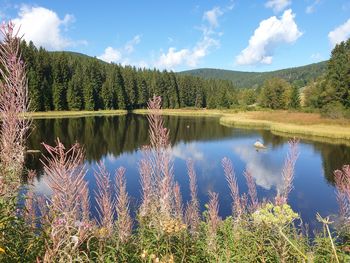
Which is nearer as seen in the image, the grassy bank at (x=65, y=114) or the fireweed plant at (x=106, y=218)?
the fireweed plant at (x=106, y=218)

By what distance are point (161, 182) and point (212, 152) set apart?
2998 centimetres

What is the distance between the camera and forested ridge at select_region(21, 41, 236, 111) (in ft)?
283

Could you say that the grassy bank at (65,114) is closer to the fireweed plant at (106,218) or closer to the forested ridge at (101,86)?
the forested ridge at (101,86)

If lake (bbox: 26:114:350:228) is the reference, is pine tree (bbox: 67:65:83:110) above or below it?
above

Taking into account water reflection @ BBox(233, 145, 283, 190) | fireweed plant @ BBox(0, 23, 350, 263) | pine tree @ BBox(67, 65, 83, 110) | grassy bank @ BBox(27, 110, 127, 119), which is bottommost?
water reflection @ BBox(233, 145, 283, 190)

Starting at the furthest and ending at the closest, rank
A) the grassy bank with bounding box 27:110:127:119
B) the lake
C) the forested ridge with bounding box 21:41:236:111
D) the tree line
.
Result: the forested ridge with bounding box 21:41:236:111
the grassy bank with bounding box 27:110:127:119
the tree line
the lake

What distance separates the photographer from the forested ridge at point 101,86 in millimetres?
86250

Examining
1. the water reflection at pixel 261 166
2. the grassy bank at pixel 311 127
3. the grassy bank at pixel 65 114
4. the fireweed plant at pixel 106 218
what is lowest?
the water reflection at pixel 261 166

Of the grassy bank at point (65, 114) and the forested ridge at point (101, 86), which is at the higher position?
the forested ridge at point (101, 86)

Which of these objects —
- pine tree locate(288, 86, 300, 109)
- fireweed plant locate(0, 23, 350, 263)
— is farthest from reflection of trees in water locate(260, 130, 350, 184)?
pine tree locate(288, 86, 300, 109)

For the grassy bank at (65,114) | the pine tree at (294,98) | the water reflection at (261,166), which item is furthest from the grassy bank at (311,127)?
the grassy bank at (65,114)

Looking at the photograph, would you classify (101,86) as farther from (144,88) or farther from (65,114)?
(65,114)

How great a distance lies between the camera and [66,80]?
3738 inches

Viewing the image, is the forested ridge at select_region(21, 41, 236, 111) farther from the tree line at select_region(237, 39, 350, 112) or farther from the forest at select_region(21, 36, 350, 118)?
the tree line at select_region(237, 39, 350, 112)
